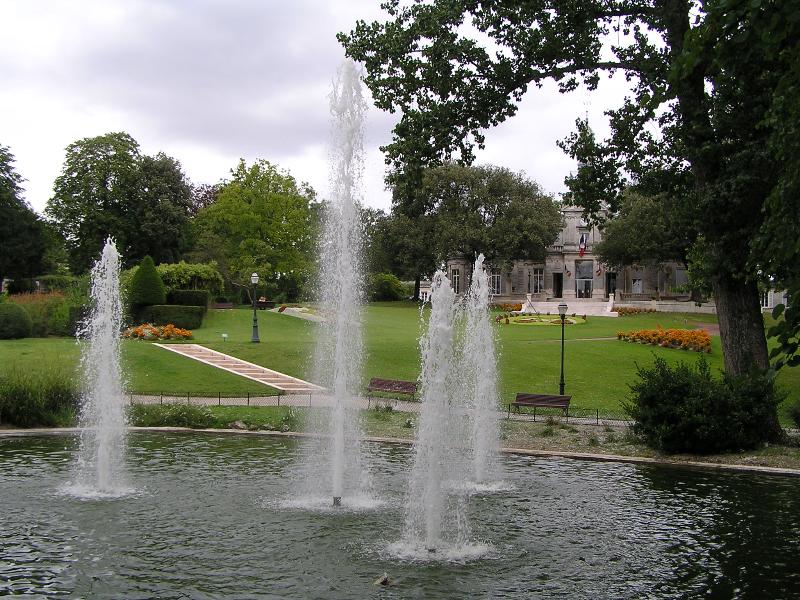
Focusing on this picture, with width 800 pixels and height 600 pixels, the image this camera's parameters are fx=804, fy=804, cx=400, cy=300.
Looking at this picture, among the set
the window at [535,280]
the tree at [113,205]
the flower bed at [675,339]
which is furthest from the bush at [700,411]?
the window at [535,280]

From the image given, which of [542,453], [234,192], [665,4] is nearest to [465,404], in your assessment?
[542,453]

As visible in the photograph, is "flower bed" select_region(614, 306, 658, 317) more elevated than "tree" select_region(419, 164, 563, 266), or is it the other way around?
"tree" select_region(419, 164, 563, 266)

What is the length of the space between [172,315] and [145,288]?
1997 mm

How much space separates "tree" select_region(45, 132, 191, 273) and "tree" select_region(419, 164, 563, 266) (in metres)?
22.1

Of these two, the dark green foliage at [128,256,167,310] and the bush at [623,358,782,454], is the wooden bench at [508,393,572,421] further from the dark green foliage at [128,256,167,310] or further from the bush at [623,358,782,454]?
the dark green foliage at [128,256,167,310]

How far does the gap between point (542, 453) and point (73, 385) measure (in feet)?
39.4

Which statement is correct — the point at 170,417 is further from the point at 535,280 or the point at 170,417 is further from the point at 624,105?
the point at 535,280

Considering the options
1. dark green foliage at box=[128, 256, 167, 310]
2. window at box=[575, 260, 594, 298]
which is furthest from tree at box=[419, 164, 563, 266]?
dark green foliage at box=[128, 256, 167, 310]

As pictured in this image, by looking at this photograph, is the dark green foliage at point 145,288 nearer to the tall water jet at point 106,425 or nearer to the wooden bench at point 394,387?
the wooden bench at point 394,387

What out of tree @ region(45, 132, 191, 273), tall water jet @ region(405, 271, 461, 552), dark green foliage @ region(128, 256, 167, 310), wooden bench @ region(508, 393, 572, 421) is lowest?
wooden bench @ region(508, 393, 572, 421)

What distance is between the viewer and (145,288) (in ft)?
135

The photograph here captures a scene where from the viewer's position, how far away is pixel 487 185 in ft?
232

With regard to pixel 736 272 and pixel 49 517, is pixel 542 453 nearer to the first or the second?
pixel 736 272

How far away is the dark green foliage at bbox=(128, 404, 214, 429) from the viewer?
20203mm
